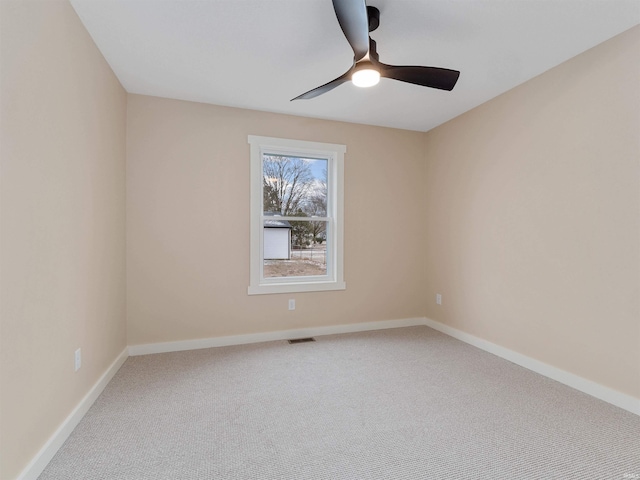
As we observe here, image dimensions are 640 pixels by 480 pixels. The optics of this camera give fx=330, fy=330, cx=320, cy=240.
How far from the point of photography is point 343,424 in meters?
1.98

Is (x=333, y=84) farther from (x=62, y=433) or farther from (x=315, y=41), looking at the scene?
(x=62, y=433)

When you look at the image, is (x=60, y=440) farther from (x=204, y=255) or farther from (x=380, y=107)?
(x=380, y=107)

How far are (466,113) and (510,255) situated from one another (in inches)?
61.9

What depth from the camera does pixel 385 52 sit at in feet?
7.94

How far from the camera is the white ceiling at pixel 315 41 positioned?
1.93 meters

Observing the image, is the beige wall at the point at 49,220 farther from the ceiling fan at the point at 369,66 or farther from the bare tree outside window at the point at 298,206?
the bare tree outside window at the point at 298,206

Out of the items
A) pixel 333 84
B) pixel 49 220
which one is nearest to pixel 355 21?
pixel 333 84

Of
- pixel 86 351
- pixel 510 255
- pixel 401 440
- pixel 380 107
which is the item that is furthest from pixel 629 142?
pixel 86 351

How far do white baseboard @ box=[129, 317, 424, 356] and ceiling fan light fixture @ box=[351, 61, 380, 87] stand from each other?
2564 mm

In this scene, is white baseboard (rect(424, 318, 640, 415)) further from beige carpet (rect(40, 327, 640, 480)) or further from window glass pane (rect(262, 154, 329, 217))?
window glass pane (rect(262, 154, 329, 217))

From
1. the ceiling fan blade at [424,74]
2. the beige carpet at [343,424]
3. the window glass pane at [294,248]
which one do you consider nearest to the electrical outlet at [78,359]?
the beige carpet at [343,424]

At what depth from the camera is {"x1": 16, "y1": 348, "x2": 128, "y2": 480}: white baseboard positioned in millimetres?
1496

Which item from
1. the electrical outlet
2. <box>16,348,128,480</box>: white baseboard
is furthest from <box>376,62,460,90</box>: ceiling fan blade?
<box>16,348,128,480</box>: white baseboard

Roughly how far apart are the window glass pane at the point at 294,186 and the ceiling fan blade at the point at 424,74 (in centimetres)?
177
